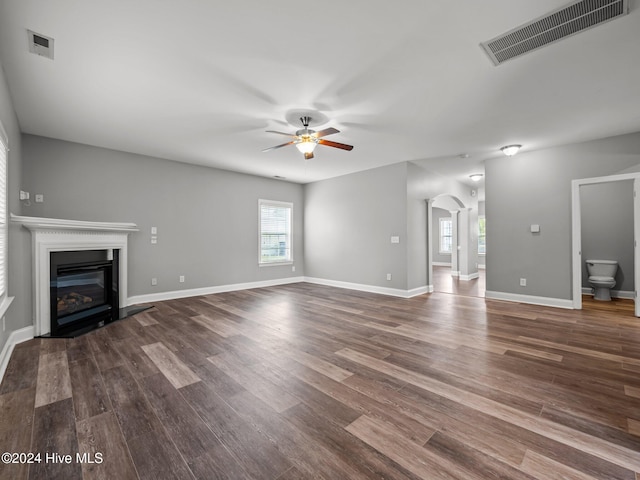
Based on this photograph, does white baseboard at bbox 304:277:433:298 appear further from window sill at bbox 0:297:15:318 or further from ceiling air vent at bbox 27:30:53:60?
ceiling air vent at bbox 27:30:53:60

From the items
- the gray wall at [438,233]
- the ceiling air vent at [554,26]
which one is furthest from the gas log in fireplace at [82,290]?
the gray wall at [438,233]

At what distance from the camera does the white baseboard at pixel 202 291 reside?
203 inches

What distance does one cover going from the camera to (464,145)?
4762 millimetres

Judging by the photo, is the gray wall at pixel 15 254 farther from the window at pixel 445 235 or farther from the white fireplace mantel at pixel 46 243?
the window at pixel 445 235

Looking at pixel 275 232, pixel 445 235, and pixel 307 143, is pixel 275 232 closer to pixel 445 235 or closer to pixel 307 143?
pixel 307 143

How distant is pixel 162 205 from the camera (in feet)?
17.9

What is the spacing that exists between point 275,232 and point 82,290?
4118 millimetres

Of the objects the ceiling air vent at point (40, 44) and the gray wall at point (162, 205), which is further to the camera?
the gray wall at point (162, 205)

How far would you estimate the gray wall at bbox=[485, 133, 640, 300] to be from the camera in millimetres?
4527

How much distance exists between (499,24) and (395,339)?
3059 millimetres

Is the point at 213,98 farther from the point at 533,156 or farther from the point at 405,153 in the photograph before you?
the point at 533,156

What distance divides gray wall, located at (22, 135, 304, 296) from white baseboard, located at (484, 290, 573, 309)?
16.0ft

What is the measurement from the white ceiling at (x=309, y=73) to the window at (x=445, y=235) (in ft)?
23.4

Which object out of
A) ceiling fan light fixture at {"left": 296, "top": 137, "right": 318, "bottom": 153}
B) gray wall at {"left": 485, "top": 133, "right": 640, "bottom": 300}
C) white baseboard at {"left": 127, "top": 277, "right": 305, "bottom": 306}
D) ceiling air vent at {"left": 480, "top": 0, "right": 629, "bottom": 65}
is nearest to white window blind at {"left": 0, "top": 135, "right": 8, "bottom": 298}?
white baseboard at {"left": 127, "top": 277, "right": 305, "bottom": 306}
